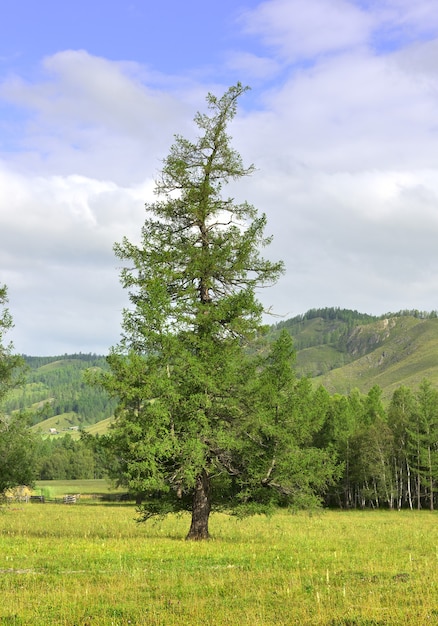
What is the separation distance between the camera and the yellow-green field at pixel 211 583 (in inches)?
438

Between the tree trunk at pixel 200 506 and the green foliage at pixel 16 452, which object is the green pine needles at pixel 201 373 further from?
the green foliage at pixel 16 452

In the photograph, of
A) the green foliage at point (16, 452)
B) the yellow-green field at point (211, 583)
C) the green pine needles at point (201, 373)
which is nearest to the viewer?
the yellow-green field at point (211, 583)

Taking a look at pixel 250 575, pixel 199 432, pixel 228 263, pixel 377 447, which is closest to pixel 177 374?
pixel 199 432

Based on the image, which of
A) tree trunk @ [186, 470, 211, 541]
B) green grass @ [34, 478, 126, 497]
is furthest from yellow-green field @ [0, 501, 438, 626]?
green grass @ [34, 478, 126, 497]

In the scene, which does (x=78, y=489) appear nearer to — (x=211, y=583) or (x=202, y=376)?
(x=202, y=376)

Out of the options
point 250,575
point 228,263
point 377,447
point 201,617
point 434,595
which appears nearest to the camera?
point 201,617

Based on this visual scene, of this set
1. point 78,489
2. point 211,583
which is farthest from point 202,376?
point 78,489

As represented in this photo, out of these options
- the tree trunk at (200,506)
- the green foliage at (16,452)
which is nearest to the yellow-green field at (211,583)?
the tree trunk at (200,506)

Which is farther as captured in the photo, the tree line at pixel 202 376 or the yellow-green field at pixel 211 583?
the tree line at pixel 202 376

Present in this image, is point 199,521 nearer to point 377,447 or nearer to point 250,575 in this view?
point 250,575

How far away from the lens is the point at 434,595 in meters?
12.8

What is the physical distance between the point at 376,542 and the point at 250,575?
13.4 meters

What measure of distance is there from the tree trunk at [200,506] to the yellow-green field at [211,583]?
0.81 m

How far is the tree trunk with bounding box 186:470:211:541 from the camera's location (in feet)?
76.7
